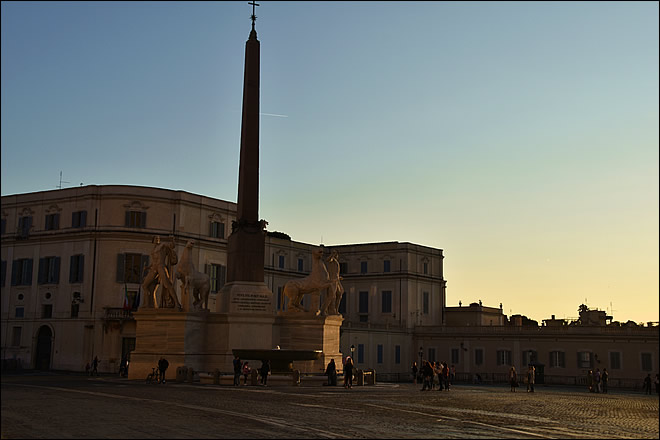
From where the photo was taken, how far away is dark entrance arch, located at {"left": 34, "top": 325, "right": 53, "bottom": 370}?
53.4 metres

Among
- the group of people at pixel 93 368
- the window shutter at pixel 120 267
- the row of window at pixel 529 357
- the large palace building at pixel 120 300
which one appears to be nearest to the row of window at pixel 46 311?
the large palace building at pixel 120 300

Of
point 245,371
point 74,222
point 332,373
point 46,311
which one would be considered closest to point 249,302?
point 245,371

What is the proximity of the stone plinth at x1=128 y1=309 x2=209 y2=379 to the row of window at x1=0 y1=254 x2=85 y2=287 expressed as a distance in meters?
25.1

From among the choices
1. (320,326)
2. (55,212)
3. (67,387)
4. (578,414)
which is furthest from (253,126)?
(55,212)

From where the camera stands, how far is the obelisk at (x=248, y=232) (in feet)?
99.7

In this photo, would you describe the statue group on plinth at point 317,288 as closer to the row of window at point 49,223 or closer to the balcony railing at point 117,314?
the balcony railing at point 117,314

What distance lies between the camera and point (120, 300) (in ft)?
173

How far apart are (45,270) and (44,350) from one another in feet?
18.2

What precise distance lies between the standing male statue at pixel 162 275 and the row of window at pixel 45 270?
24.3m

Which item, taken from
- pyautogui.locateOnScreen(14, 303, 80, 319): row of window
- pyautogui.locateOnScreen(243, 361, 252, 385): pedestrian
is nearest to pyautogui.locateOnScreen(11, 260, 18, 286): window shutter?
pyautogui.locateOnScreen(14, 303, 80, 319): row of window

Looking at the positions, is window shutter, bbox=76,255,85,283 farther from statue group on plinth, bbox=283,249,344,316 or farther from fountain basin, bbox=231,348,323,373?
fountain basin, bbox=231,348,323,373

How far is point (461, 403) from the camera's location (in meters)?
22.8

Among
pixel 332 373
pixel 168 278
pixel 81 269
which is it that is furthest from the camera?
pixel 81 269

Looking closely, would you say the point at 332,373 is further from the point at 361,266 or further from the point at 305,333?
the point at 361,266
